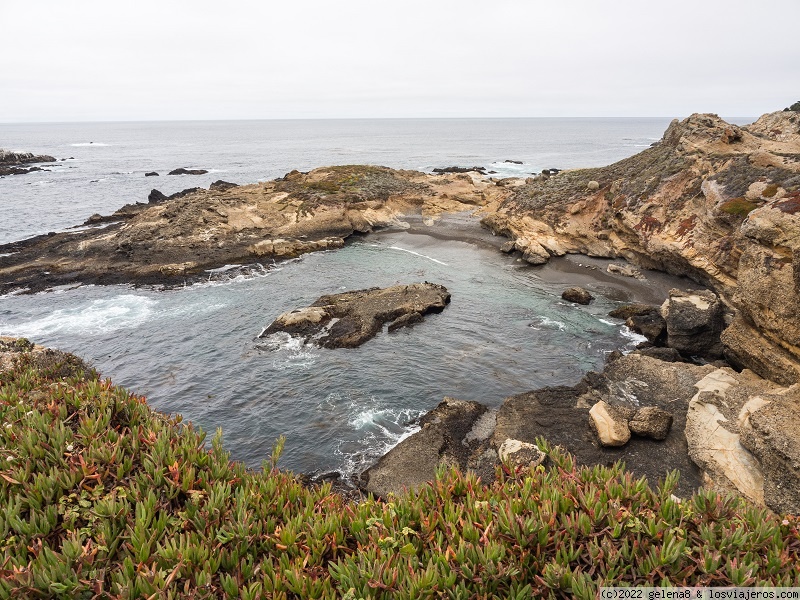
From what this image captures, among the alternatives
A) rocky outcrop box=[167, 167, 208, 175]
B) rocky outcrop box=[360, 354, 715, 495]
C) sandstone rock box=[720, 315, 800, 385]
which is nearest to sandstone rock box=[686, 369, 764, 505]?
rocky outcrop box=[360, 354, 715, 495]

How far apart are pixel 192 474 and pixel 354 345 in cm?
2210

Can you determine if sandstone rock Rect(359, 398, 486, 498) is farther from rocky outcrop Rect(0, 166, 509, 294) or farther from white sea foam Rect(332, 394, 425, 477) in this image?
rocky outcrop Rect(0, 166, 509, 294)

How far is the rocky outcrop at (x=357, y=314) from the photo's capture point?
3114cm

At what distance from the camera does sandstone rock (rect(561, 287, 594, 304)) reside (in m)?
35.5

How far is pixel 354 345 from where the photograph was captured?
29.9m

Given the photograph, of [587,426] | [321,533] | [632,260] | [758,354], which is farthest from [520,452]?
[632,260]

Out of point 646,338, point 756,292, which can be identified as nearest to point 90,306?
point 646,338

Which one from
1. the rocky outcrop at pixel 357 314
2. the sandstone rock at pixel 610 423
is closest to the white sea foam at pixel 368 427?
the rocky outcrop at pixel 357 314

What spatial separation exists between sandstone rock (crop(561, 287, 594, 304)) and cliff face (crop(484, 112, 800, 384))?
25.3 ft

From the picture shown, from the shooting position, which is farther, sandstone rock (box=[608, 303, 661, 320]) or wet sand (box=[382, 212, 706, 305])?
wet sand (box=[382, 212, 706, 305])

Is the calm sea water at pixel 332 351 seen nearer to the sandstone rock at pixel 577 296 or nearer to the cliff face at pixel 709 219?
the sandstone rock at pixel 577 296

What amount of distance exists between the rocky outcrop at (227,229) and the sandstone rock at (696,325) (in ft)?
122

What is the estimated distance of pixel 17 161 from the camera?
13875cm

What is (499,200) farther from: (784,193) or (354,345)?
(354,345)
